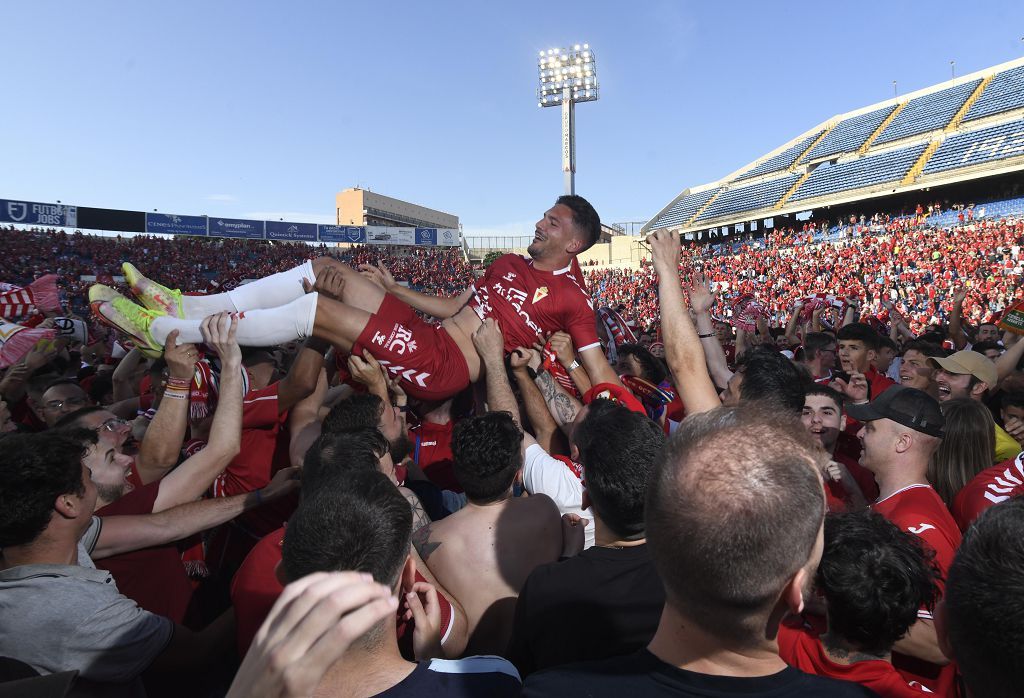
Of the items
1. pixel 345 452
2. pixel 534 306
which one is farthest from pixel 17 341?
pixel 345 452

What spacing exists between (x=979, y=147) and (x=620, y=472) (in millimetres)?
34289

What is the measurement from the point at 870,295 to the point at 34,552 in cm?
2727

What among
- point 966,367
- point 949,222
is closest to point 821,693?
point 966,367

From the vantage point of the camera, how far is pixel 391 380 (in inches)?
170

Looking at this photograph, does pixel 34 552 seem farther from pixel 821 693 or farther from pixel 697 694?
pixel 821 693

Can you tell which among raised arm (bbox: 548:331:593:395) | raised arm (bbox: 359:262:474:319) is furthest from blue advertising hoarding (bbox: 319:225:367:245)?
raised arm (bbox: 548:331:593:395)

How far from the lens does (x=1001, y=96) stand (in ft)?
103

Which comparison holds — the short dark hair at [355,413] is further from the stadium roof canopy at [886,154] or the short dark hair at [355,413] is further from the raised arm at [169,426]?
the stadium roof canopy at [886,154]

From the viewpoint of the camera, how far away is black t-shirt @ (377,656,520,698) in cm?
145

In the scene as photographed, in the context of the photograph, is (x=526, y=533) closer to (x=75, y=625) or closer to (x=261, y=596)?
(x=261, y=596)

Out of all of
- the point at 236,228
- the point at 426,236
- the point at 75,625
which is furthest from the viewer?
the point at 426,236

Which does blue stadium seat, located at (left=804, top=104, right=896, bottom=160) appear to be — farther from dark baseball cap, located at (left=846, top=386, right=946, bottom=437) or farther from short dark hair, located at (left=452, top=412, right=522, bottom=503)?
short dark hair, located at (left=452, top=412, right=522, bottom=503)

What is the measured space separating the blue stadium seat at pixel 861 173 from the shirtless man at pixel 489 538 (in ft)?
112

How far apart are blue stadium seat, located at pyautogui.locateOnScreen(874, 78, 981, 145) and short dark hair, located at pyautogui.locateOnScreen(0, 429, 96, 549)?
130 feet
